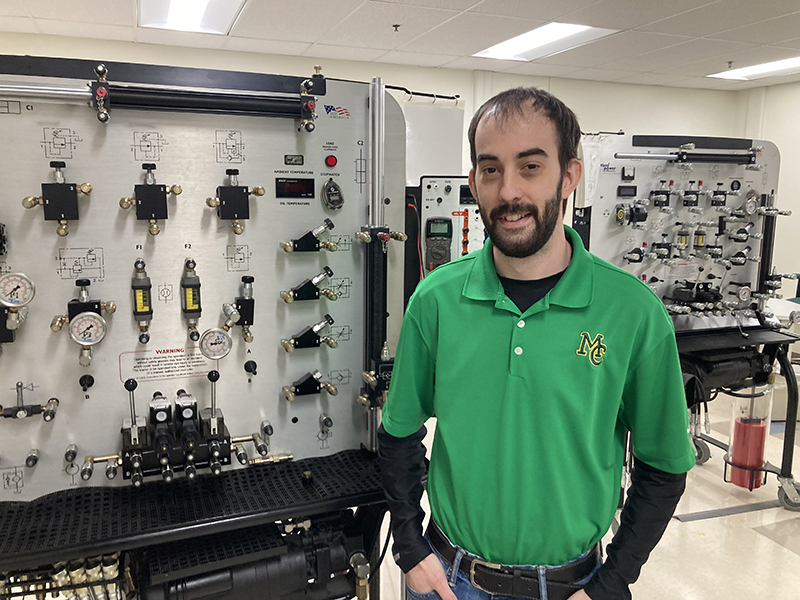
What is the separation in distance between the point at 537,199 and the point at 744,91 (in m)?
8.24

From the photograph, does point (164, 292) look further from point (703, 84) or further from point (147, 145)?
point (703, 84)

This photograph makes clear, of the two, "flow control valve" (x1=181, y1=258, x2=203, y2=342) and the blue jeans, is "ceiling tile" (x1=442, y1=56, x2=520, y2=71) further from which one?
the blue jeans

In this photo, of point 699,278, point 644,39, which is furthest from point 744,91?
point 699,278

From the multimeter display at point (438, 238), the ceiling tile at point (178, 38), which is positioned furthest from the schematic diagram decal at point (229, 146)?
the ceiling tile at point (178, 38)

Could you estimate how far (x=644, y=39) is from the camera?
17.3ft

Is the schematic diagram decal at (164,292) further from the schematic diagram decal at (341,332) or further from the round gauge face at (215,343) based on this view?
the schematic diagram decal at (341,332)

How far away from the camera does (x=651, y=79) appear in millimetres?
7125

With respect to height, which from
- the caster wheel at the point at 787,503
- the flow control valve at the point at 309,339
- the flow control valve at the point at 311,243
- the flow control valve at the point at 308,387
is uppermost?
the flow control valve at the point at 311,243

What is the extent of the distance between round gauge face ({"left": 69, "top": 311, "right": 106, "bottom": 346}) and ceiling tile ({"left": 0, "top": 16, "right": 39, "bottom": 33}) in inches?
162

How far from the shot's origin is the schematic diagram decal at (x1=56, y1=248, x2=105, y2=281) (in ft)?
5.69

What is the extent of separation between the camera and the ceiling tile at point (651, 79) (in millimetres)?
6887

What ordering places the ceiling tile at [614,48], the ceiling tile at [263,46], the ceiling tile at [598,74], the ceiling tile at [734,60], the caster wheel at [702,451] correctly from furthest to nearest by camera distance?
the ceiling tile at [598,74]
the ceiling tile at [734,60]
the ceiling tile at [263,46]
the ceiling tile at [614,48]
the caster wheel at [702,451]

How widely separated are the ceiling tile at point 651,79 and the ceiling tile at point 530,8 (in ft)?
9.29

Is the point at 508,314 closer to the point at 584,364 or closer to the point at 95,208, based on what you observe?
the point at 584,364
